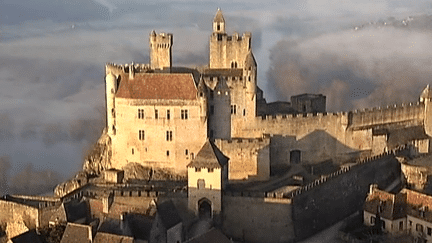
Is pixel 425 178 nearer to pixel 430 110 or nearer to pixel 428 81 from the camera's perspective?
pixel 430 110

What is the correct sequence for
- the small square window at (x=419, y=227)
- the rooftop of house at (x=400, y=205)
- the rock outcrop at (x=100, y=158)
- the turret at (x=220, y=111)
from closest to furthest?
1. the small square window at (x=419, y=227)
2. the rooftop of house at (x=400, y=205)
3. the turret at (x=220, y=111)
4. the rock outcrop at (x=100, y=158)

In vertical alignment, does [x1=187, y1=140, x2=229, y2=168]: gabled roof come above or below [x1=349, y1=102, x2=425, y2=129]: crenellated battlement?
below

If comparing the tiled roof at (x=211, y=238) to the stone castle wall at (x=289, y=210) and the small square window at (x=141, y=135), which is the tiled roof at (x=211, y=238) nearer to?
the stone castle wall at (x=289, y=210)

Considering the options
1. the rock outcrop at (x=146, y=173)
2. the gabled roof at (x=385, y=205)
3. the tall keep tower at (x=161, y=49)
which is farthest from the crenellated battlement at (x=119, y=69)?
the gabled roof at (x=385, y=205)

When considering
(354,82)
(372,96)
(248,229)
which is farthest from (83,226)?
(354,82)

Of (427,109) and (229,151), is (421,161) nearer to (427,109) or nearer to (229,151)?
(427,109)

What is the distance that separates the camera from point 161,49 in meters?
62.1

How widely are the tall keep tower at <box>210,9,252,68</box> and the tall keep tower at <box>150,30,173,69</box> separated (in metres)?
3.92

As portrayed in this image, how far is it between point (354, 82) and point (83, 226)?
69.3m

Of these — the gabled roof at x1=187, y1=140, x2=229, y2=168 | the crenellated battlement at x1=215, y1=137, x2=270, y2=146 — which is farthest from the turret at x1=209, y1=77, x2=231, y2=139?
the gabled roof at x1=187, y1=140, x2=229, y2=168

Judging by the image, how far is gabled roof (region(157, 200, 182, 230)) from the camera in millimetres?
42969

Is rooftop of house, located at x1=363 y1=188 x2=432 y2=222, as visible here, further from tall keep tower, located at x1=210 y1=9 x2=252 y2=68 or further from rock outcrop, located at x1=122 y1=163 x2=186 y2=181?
tall keep tower, located at x1=210 y1=9 x2=252 y2=68

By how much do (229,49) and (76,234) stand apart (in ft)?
87.5

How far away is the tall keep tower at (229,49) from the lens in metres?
62.5
